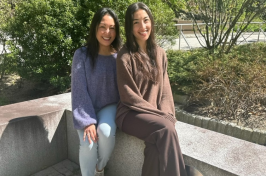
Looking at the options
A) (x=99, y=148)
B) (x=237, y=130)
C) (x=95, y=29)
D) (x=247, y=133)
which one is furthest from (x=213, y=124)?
(x=95, y=29)

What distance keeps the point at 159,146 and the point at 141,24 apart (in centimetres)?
105

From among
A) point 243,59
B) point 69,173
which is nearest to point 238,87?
point 243,59

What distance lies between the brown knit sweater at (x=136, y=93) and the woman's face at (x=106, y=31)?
0.78 feet

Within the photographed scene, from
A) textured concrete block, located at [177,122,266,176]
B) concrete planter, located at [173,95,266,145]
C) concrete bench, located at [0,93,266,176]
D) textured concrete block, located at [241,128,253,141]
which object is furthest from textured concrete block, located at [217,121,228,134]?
textured concrete block, located at [177,122,266,176]

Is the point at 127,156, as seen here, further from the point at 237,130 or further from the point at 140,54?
the point at 237,130

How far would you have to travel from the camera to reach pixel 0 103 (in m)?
4.96

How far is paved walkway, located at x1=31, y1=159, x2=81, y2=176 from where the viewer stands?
3.02 meters

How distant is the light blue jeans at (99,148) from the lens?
2.29 metres

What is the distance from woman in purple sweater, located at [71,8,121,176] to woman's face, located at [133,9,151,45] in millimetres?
256

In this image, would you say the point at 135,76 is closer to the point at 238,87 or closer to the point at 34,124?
the point at 34,124

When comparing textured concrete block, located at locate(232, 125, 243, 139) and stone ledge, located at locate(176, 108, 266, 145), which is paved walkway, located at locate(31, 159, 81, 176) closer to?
stone ledge, located at locate(176, 108, 266, 145)

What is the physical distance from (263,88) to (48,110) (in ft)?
11.0

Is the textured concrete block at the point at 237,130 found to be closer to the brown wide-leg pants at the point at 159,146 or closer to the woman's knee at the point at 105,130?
the brown wide-leg pants at the point at 159,146

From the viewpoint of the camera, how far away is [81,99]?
7.91 ft
